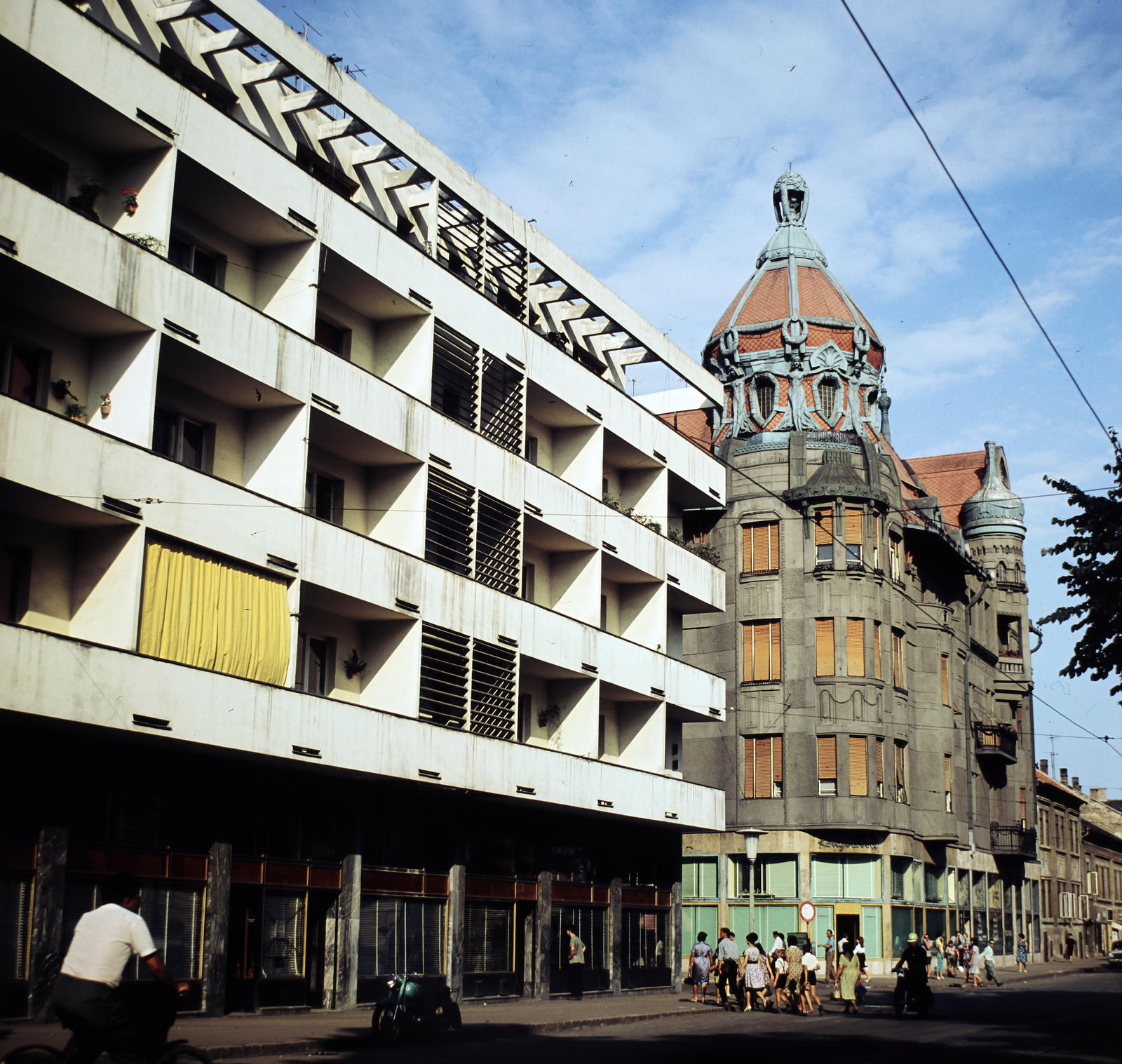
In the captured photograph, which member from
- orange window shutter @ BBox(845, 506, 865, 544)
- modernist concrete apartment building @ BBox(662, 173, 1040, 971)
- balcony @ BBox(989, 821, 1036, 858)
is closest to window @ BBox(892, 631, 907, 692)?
modernist concrete apartment building @ BBox(662, 173, 1040, 971)

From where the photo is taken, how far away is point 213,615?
78.2 feet

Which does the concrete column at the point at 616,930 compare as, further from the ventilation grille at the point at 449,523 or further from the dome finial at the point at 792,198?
the dome finial at the point at 792,198

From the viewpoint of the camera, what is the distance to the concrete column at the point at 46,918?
20438 millimetres

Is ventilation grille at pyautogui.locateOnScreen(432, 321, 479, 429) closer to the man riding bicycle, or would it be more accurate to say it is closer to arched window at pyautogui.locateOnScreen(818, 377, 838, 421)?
the man riding bicycle

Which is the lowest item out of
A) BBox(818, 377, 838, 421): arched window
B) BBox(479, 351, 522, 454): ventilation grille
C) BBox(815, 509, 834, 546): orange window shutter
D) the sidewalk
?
the sidewalk

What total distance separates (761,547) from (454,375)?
22.7 m

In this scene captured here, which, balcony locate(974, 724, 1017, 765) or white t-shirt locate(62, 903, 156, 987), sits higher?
balcony locate(974, 724, 1017, 765)

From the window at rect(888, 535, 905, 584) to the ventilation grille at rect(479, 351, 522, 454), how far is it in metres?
23.5

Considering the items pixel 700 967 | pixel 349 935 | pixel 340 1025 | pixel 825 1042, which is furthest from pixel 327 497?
pixel 825 1042

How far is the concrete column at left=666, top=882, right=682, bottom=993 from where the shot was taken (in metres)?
40.0

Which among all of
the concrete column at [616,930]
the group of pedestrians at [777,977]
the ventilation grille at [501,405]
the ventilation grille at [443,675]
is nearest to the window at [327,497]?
the ventilation grille at [443,675]

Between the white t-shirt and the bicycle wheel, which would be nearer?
the white t-shirt

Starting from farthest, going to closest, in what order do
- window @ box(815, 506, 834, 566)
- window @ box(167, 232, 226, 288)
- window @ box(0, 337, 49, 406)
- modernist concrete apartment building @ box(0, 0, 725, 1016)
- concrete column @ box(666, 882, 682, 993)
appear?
window @ box(815, 506, 834, 566) < concrete column @ box(666, 882, 682, 993) < window @ box(167, 232, 226, 288) < window @ box(0, 337, 49, 406) < modernist concrete apartment building @ box(0, 0, 725, 1016)

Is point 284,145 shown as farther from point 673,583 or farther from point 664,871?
point 664,871
